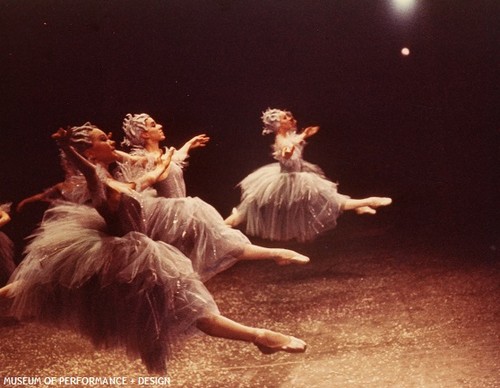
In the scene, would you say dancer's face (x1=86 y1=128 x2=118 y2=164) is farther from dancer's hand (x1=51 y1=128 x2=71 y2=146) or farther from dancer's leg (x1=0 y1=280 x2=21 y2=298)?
dancer's leg (x1=0 y1=280 x2=21 y2=298)

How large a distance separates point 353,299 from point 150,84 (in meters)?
1.60

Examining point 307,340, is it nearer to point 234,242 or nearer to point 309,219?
point 234,242

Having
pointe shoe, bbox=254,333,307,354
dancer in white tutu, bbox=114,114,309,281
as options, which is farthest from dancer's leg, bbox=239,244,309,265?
pointe shoe, bbox=254,333,307,354

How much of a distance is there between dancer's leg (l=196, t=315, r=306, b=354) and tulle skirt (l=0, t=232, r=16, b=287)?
125 cm

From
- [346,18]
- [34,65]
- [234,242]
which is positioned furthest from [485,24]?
[34,65]

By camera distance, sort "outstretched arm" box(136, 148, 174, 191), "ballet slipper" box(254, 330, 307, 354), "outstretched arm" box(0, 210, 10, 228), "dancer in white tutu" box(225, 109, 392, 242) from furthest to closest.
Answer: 1. "dancer in white tutu" box(225, 109, 392, 242)
2. "outstretched arm" box(0, 210, 10, 228)
3. "outstretched arm" box(136, 148, 174, 191)
4. "ballet slipper" box(254, 330, 307, 354)

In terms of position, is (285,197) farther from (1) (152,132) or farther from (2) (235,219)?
(1) (152,132)

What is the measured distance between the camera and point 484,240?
361cm

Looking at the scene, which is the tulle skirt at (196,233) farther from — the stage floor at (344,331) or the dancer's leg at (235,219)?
the dancer's leg at (235,219)

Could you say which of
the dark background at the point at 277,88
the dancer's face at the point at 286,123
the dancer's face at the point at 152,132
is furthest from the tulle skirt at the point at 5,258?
the dancer's face at the point at 286,123

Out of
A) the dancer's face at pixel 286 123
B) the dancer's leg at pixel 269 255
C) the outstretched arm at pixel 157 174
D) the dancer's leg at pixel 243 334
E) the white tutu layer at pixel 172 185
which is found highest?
the dancer's face at pixel 286 123

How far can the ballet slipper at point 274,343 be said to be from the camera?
2211 mm

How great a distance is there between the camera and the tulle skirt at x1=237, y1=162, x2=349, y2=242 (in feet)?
11.2

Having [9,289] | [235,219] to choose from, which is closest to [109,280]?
[9,289]
